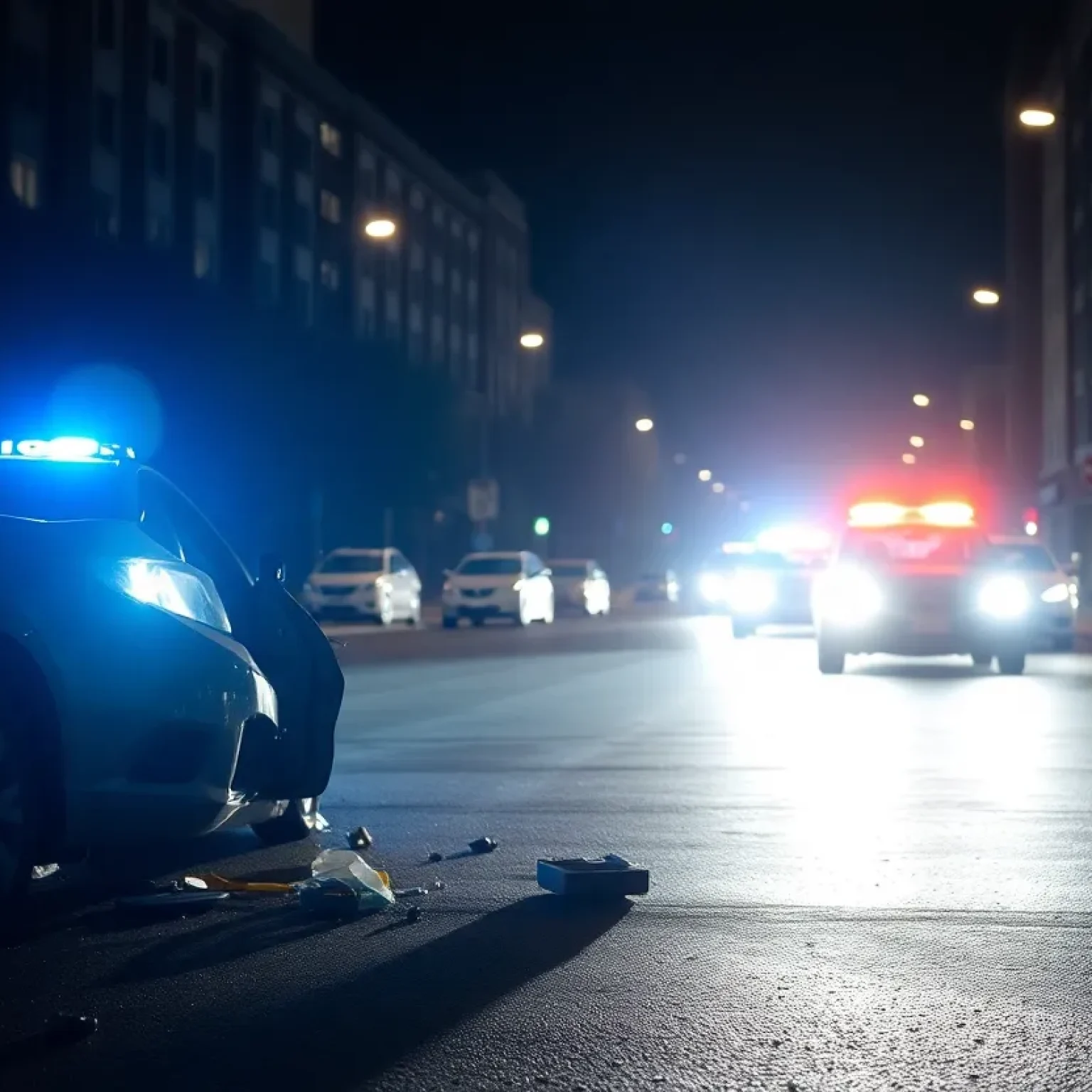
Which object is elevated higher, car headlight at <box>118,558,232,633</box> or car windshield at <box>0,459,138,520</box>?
car windshield at <box>0,459,138,520</box>

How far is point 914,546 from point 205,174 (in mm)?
42690

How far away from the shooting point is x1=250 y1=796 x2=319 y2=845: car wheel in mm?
9578

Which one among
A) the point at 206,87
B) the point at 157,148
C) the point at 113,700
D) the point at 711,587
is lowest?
the point at 113,700

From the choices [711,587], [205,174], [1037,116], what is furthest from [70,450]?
[205,174]

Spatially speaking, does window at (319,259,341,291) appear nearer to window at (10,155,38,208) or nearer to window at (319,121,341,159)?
window at (319,121,341,159)

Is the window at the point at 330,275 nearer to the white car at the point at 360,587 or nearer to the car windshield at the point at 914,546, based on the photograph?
the white car at the point at 360,587

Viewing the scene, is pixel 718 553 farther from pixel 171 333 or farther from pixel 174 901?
pixel 174 901

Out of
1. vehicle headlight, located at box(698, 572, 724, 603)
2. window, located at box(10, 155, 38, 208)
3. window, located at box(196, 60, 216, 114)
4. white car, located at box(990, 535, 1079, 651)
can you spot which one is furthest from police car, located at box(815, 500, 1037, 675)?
window, located at box(196, 60, 216, 114)

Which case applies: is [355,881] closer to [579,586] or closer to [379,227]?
[379,227]

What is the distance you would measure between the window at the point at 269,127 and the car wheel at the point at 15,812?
62.4 meters

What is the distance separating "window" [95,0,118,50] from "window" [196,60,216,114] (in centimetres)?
629

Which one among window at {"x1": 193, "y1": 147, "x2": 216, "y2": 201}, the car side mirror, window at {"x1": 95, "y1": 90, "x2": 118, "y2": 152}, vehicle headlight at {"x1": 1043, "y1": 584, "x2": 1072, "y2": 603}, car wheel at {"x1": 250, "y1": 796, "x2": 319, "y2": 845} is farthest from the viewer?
window at {"x1": 193, "y1": 147, "x2": 216, "y2": 201}

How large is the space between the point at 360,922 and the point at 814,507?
36.7m

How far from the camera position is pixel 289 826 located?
379 inches
